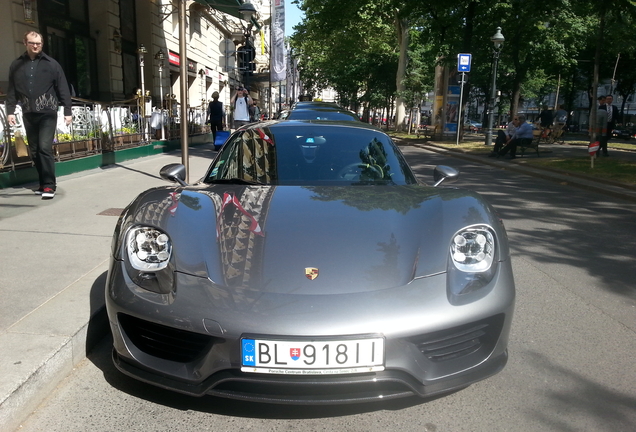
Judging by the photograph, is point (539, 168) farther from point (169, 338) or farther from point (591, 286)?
point (169, 338)

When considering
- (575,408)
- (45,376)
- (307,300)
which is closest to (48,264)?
(45,376)

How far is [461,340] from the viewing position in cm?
231

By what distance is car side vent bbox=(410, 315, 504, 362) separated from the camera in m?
2.22

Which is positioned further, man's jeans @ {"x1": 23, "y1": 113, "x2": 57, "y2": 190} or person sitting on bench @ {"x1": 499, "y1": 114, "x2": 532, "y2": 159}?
person sitting on bench @ {"x1": 499, "y1": 114, "x2": 532, "y2": 159}

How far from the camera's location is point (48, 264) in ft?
13.7

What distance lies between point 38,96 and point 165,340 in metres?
5.33

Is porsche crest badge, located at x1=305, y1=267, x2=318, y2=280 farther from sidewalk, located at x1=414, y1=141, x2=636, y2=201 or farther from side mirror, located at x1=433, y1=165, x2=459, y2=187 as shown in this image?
sidewalk, located at x1=414, y1=141, x2=636, y2=201

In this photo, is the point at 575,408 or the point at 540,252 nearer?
the point at 575,408

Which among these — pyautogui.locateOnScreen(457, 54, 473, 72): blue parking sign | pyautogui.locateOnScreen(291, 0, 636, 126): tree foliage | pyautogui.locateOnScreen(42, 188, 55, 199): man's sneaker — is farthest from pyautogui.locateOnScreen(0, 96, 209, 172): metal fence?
pyautogui.locateOnScreen(457, 54, 473, 72): blue parking sign

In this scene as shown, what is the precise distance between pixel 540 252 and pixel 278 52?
1108 inches

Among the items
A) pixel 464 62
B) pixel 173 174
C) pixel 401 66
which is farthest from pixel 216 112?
pixel 401 66

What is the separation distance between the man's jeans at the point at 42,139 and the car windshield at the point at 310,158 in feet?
12.2

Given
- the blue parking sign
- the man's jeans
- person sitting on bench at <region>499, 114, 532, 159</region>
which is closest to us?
the man's jeans

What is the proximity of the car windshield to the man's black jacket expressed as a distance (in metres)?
3.72
